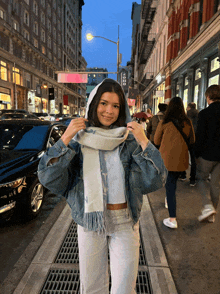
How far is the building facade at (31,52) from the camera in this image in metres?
29.5

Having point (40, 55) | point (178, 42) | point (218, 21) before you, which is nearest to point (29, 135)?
point (218, 21)

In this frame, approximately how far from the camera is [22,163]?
4.19 metres

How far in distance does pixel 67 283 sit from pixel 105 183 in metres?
1.71

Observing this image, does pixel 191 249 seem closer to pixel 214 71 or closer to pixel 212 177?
pixel 212 177

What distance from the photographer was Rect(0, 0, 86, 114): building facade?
2952 cm

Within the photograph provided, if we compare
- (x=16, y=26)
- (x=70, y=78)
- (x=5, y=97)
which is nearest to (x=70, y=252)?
(x=70, y=78)

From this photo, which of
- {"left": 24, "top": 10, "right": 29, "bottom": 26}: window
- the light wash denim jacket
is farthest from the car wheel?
{"left": 24, "top": 10, "right": 29, "bottom": 26}: window

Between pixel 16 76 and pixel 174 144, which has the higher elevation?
pixel 16 76

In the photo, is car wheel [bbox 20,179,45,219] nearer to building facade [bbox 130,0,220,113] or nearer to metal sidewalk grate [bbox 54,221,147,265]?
metal sidewalk grate [bbox 54,221,147,265]

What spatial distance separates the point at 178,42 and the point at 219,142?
1587 centimetres

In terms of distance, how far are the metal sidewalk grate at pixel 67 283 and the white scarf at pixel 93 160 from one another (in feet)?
4.83

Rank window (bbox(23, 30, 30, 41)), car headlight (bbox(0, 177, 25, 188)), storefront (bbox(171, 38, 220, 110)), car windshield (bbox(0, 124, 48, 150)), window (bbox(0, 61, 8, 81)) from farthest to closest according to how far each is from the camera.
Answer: window (bbox(23, 30, 30, 41)) < window (bbox(0, 61, 8, 81)) < storefront (bbox(171, 38, 220, 110)) < car windshield (bbox(0, 124, 48, 150)) < car headlight (bbox(0, 177, 25, 188))

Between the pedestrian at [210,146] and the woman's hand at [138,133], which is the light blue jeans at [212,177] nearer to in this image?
the pedestrian at [210,146]

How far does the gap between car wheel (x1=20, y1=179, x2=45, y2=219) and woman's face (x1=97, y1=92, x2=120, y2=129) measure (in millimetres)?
2892
